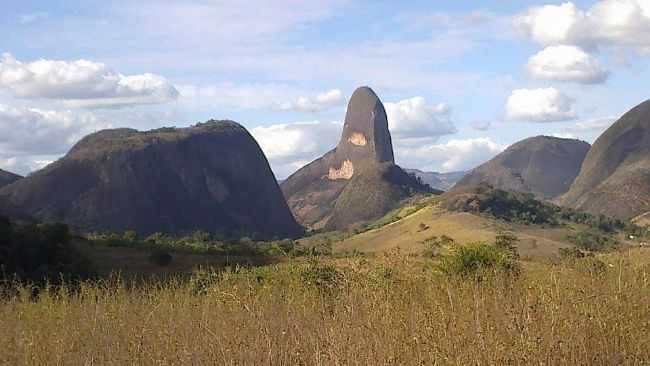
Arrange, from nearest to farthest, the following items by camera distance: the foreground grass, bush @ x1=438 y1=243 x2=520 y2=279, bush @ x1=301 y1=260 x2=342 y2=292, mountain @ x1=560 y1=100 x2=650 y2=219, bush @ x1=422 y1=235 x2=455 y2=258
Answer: the foreground grass < bush @ x1=301 y1=260 x2=342 y2=292 < bush @ x1=422 y1=235 x2=455 y2=258 < bush @ x1=438 y1=243 x2=520 y2=279 < mountain @ x1=560 y1=100 x2=650 y2=219

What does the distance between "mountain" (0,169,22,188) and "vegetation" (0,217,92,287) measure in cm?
9775

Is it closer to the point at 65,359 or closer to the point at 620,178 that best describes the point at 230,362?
the point at 65,359

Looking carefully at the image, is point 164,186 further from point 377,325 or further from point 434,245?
point 377,325

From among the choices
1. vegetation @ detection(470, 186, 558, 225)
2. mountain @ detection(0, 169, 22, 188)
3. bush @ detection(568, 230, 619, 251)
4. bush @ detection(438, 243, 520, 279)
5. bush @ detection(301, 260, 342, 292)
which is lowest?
bush @ detection(568, 230, 619, 251)

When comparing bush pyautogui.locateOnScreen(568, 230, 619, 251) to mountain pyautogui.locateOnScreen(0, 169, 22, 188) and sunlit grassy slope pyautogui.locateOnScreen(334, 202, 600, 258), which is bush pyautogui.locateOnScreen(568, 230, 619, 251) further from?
mountain pyautogui.locateOnScreen(0, 169, 22, 188)

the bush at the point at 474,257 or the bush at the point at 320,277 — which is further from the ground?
the bush at the point at 320,277

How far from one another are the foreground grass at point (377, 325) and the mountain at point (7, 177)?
413 ft

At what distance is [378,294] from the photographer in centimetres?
705

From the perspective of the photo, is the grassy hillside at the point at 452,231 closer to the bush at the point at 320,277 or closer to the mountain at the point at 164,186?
the mountain at the point at 164,186

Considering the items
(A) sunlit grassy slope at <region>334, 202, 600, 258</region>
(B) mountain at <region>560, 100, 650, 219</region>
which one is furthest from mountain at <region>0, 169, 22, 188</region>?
(B) mountain at <region>560, 100, 650, 219</region>

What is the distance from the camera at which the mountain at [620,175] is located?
5541 inches

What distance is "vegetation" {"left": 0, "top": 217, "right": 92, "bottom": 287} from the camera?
28.5 m

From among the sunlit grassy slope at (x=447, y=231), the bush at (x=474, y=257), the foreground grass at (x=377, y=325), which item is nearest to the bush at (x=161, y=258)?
the bush at (x=474, y=257)

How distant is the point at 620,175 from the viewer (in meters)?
158
